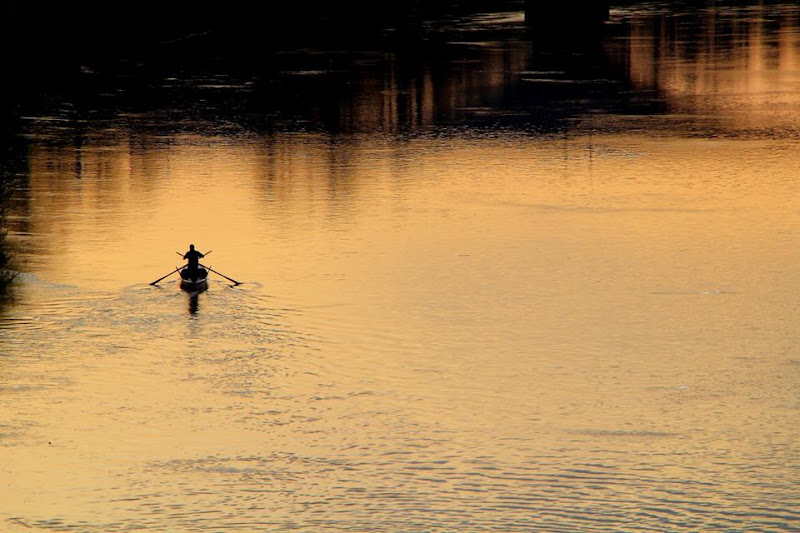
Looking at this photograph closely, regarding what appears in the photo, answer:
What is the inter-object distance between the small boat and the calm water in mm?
186

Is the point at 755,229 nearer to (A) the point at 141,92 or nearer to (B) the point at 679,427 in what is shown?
(B) the point at 679,427

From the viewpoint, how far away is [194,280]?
17578mm

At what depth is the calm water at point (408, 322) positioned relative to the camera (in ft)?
40.3

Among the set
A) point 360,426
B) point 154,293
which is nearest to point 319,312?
point 154,293

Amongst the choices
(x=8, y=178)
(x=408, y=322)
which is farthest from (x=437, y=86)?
(x=408, y=322)

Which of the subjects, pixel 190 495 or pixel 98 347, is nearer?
pixel 190 495

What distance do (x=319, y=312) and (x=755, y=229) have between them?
6.31 metres

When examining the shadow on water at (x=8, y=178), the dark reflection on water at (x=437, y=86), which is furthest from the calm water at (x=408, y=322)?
the dark reflection on water at (x=437, y=86)

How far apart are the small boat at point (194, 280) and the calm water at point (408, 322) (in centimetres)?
19

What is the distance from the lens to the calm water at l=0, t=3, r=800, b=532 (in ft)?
40.3

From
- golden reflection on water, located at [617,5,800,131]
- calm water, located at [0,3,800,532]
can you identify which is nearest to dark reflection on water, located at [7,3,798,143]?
golden reflection on water, located at [617,5,800,131]

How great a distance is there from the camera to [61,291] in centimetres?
1769

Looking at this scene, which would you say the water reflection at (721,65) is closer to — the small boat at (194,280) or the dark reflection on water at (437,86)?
the dark reflection on water at (437,86)

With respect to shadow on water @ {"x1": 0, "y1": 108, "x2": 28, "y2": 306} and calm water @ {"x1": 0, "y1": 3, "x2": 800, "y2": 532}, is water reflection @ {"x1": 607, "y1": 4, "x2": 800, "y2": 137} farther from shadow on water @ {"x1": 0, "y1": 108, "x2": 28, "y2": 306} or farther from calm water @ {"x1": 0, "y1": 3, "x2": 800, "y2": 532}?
shadow on water @ {"x1": 0, "y1": 108, "x2": 28, "y2": 306}
